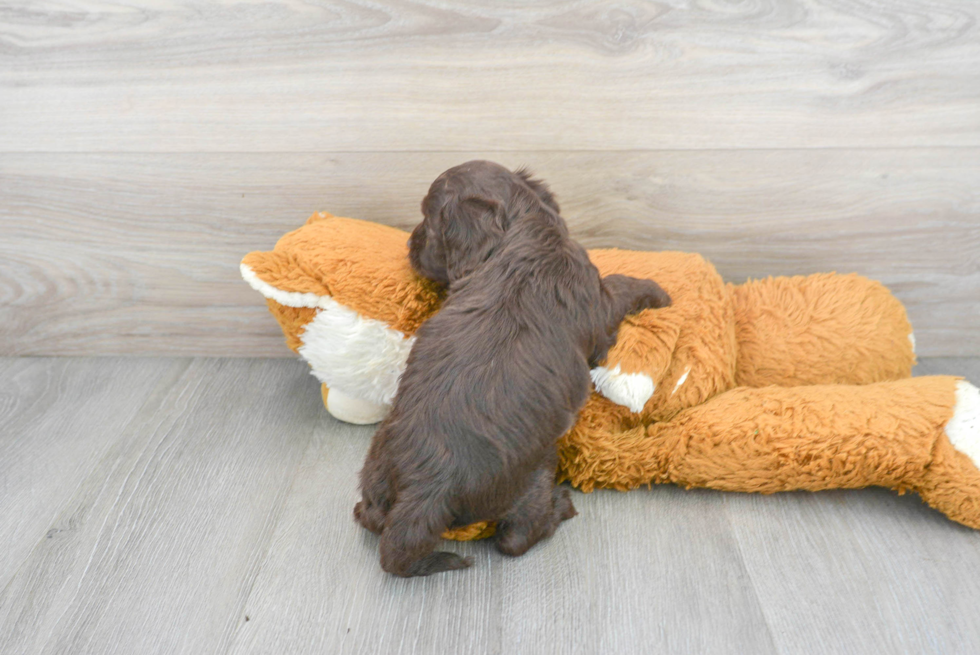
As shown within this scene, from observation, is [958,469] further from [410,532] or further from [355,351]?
[355,351]

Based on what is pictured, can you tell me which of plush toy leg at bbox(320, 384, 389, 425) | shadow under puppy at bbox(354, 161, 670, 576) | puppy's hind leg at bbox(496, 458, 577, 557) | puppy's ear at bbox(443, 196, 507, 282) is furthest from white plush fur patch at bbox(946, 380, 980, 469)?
plush toy leg at bbox(320, 384, 389, 425)

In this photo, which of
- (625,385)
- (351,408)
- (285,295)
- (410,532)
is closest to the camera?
(410,532)

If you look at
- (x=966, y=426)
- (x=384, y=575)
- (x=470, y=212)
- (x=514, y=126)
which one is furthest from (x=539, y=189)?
(x=966, y=426)

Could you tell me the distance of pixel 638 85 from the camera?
1455 millimetres

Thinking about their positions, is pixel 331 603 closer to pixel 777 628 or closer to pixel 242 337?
pixel 777 628

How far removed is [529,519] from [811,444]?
512 millimetres

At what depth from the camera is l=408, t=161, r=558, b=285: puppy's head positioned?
114cm

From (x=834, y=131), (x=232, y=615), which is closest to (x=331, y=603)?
(x=232, y=615)

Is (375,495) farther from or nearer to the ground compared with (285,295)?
nearer to the ground

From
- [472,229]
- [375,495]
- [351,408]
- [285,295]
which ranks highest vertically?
[472,229]

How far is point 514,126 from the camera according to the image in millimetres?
1489

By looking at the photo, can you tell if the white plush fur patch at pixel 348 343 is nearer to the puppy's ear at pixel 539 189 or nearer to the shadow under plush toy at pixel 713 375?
the shadow under plush toy at pixel 713 375

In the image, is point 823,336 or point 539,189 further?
point 823,336

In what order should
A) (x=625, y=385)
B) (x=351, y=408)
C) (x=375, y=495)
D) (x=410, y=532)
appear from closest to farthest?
(x=410, y=532) < (x=375, y=495) < (x=625, y=385) < (x=351, y=408)
